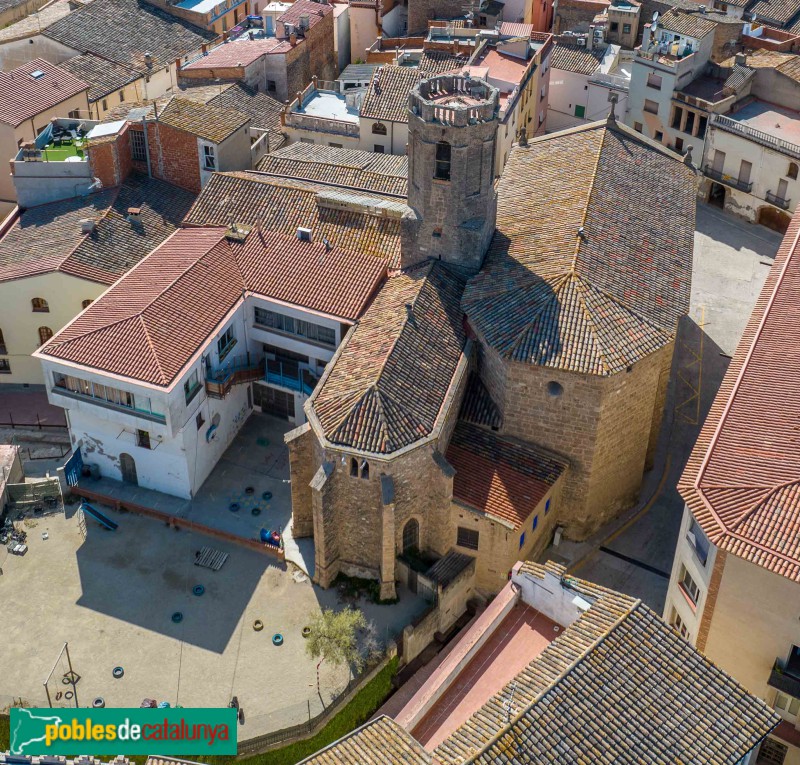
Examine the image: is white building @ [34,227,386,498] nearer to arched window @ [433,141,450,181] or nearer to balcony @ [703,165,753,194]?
arched window @ [433,141,450,181]

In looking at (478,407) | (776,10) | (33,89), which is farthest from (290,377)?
(776,10)

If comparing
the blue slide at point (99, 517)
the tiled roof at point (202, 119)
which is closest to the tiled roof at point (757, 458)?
the blue slide at point (99, 517)

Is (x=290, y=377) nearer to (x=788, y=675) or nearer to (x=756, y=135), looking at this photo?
(x=788, y=675)

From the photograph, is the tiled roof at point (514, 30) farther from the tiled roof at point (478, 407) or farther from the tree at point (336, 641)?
the tree at point (336, 641)

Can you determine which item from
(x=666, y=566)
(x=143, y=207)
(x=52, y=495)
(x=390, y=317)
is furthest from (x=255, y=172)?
(x=666, y=566)

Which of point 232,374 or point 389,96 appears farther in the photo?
point 389,96

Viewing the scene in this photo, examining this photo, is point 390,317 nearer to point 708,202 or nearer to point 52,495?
point 52,495
